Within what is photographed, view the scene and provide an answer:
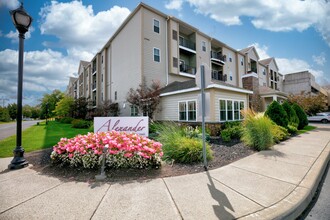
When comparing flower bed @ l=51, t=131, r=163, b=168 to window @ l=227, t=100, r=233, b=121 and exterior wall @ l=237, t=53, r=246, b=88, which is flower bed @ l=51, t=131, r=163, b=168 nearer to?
window @ l=227, t=100, r=233, b=121

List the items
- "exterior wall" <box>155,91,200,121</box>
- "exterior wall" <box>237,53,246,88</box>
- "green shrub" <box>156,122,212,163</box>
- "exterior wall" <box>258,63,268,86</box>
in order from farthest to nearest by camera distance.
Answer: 1. "exterior wall" <box>258,63,268,86</box>
2. "exterior wall" <box>237,53,246,88</box>
3. "exterior wall" <box>155,91,200,121</box>
4. "green shrub" <box>156,122,212,163</box>

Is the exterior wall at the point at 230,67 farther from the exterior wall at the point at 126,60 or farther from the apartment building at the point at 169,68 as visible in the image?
the exterior wall at the point at 126,60

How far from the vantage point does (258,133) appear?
6.68 meters

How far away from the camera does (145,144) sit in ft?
15.4

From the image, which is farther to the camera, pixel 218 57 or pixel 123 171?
pixel 218 57

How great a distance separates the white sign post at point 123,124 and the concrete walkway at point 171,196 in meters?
2.74

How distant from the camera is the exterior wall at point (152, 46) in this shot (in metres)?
16.0

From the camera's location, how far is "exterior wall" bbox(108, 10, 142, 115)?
16.2 meters

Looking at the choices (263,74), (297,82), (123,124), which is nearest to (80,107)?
(123,124)

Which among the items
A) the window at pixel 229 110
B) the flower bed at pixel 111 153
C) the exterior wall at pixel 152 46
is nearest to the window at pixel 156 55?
the exterior wall at pixel 152 46

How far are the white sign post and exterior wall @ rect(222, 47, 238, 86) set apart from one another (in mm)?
23062

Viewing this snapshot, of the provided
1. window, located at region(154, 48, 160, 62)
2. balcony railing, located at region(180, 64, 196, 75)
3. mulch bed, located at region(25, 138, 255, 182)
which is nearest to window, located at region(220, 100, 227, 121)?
mulch bed, located at region(25, 138, 255, 182)

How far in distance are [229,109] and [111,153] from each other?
10.4 meters

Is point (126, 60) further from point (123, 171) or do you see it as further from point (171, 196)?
point (171, 196)
